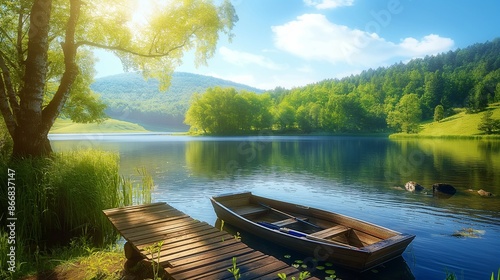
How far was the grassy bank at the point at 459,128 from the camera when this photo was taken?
85613mm

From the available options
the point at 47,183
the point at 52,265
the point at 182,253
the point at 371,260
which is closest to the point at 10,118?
the point at 47,183

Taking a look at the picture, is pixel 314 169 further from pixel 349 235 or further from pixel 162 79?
pixel 349 235

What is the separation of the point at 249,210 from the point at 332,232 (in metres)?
4.57

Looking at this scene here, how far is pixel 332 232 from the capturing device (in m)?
10.4

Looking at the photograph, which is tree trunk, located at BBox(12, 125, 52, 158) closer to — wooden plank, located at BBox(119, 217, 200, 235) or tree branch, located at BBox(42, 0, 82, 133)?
tree branch, located at BBox(42, 0, 82, 133)

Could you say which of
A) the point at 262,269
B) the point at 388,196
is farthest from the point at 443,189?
the point at 262,269

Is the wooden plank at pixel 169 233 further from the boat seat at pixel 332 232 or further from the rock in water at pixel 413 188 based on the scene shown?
the rock in water at pixel 413 188

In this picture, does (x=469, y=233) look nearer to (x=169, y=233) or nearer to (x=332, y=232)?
(x=332, y=232)

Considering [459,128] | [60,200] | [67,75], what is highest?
[67,75]

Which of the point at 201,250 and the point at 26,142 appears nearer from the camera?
the point at 201,250

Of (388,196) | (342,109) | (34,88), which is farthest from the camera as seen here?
(342,109)

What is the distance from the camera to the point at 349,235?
10797mm

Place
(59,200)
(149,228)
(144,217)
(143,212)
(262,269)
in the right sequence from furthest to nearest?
(59,200) → (143,212) → (144,217) → (149,228) → (262,269)

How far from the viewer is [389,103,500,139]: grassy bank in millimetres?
85613
